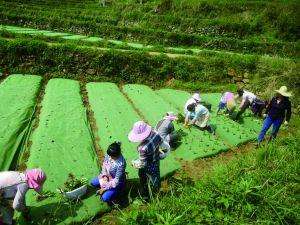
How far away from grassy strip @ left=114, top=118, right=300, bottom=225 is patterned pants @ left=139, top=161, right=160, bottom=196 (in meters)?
0.48

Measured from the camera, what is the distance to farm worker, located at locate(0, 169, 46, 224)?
5.39m

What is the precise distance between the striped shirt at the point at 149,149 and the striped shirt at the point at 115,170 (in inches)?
13.7

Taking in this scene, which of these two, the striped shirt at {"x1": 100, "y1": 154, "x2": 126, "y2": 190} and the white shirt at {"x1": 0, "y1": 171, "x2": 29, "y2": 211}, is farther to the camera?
the striped shirt at {"x1": 100, "y1": 154, "x2": 126, "y2": 190}

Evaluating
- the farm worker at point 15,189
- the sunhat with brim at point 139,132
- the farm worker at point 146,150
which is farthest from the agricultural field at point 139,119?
the sunhat with brim at point 139,132

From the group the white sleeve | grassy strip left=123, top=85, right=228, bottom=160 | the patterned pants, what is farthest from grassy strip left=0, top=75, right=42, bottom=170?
grassy strip left=123, top=85, right=228, bottom=160

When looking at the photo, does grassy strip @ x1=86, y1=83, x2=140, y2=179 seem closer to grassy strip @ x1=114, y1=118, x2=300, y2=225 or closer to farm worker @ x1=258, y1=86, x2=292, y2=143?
grassy strip @ x1=114, y1=118, x2=300, y2=225

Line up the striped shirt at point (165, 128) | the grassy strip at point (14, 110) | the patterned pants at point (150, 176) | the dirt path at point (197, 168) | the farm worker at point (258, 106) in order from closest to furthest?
the dirt path at point (197, 168)
the patterned pants at point (150, 176)
the grassy strip at point (14, 110)
the striped shirt at point (165, 128)
the farm worker at point (258, 106)

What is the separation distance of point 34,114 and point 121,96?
10.6 ft

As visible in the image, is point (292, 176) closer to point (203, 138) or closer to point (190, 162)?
point (190, 162)

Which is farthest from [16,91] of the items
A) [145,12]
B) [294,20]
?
[294,20]

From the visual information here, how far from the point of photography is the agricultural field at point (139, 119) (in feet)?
16.8

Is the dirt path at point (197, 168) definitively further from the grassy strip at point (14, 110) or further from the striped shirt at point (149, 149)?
the grassy strip at point (14, 110)

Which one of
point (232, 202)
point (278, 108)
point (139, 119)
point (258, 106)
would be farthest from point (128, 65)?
point (232, 202)

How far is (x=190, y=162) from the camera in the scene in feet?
27.3
